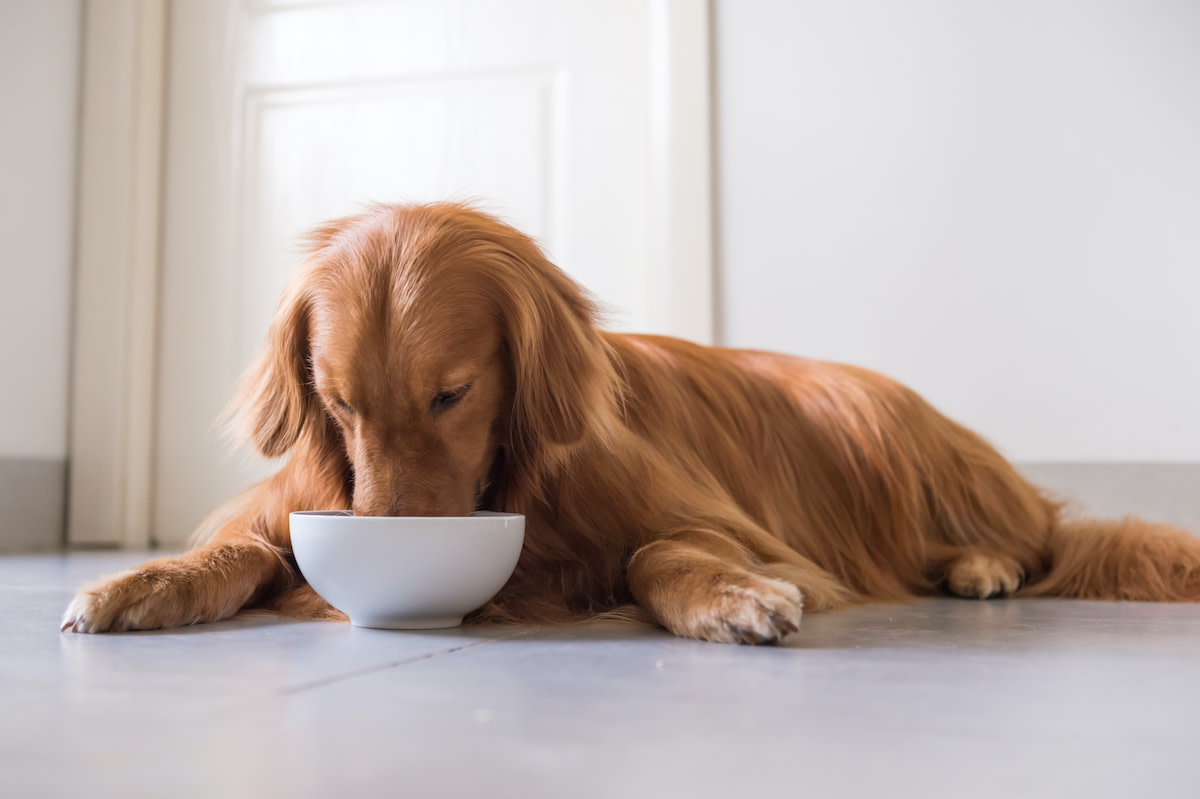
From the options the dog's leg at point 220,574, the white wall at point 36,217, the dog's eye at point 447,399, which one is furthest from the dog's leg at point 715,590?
the white wall at point 36,217

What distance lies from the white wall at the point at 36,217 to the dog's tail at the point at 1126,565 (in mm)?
3107

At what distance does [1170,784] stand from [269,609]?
1.27m

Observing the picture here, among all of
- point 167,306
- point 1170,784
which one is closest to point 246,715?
point 1170,784

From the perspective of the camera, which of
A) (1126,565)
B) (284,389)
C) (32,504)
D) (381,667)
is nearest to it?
(381,667)

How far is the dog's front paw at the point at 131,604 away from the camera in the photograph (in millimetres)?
1373

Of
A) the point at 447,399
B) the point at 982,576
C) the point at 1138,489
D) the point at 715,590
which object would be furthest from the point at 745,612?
the point at 1138,489

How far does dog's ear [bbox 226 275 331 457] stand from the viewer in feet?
5.23

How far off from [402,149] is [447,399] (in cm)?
231

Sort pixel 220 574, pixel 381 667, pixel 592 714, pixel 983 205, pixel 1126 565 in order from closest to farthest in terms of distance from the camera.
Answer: pixel 592 714 < pixel 381 667 < pixel 220 574 < pixel 1126 565 < pixel 983 205

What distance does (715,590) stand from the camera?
4.41 feet

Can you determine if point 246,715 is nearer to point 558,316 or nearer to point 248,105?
point 558,316

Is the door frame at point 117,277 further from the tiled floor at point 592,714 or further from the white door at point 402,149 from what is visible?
the tiled floor at point 592,714

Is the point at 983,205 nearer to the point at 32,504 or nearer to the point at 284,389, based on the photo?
the point at 284,389

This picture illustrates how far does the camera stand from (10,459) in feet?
11.1
